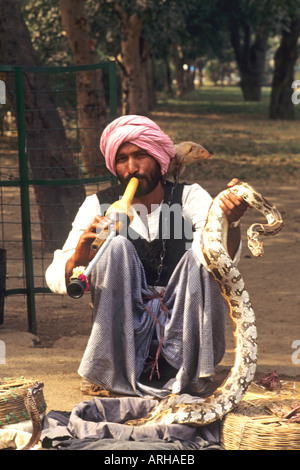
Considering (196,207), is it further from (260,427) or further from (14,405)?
(14,405)

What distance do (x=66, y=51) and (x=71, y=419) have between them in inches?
743

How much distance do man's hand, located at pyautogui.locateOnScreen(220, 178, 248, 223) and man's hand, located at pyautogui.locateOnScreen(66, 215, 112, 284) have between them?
568mm

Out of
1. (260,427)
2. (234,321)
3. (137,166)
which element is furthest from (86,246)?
(260,427)

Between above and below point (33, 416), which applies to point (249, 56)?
above

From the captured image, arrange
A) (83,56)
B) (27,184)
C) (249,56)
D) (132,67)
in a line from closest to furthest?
1. (27,184)
2. (83,56)
3. (132,67)
4. (249,56)

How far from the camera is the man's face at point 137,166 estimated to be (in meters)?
4.15

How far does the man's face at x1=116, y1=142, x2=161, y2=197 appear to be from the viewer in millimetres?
4148

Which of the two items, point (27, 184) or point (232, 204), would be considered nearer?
point (232, 204)

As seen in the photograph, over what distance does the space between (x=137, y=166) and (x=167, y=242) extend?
1.53 feet

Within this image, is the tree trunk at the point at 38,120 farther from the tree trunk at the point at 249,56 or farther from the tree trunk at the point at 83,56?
the tree trunk at the point at 249,56

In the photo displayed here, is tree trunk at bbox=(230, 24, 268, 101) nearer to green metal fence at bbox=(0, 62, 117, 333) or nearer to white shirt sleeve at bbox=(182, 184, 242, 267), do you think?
green metal fence at bbox=(0, 62, 117, 333)

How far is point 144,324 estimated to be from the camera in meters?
4.20
